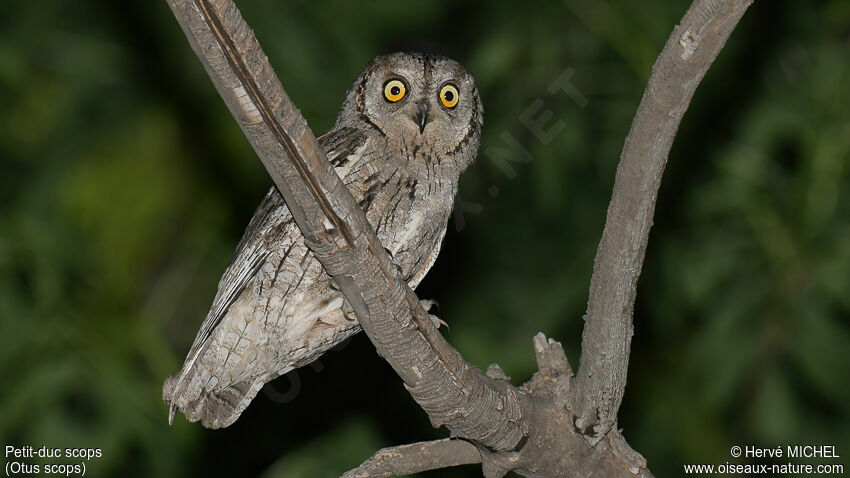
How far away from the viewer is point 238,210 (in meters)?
4.21

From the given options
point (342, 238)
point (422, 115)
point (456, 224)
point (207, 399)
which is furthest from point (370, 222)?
point (456, 224)

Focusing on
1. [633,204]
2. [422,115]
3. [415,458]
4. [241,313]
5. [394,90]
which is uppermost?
[394,90]

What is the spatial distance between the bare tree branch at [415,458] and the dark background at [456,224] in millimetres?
1712

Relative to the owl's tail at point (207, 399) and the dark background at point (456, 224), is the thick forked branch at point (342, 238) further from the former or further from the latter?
the dark background at point (456, 224)

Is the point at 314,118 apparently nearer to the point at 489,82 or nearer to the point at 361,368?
the point at 489,82

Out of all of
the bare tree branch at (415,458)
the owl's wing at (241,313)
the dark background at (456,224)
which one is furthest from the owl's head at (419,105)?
the dark background at (456,224)

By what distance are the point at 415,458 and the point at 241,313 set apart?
2.32 feet

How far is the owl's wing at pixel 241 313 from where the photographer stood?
2400mm

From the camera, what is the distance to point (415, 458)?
2.18 metres

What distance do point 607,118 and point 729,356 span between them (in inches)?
51.0

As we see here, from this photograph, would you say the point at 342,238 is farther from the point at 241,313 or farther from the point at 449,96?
the point at 449,96

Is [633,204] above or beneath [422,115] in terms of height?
beneath

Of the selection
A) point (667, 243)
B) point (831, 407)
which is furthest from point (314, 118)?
point (831, 407)

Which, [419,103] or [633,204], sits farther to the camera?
[419,103]
